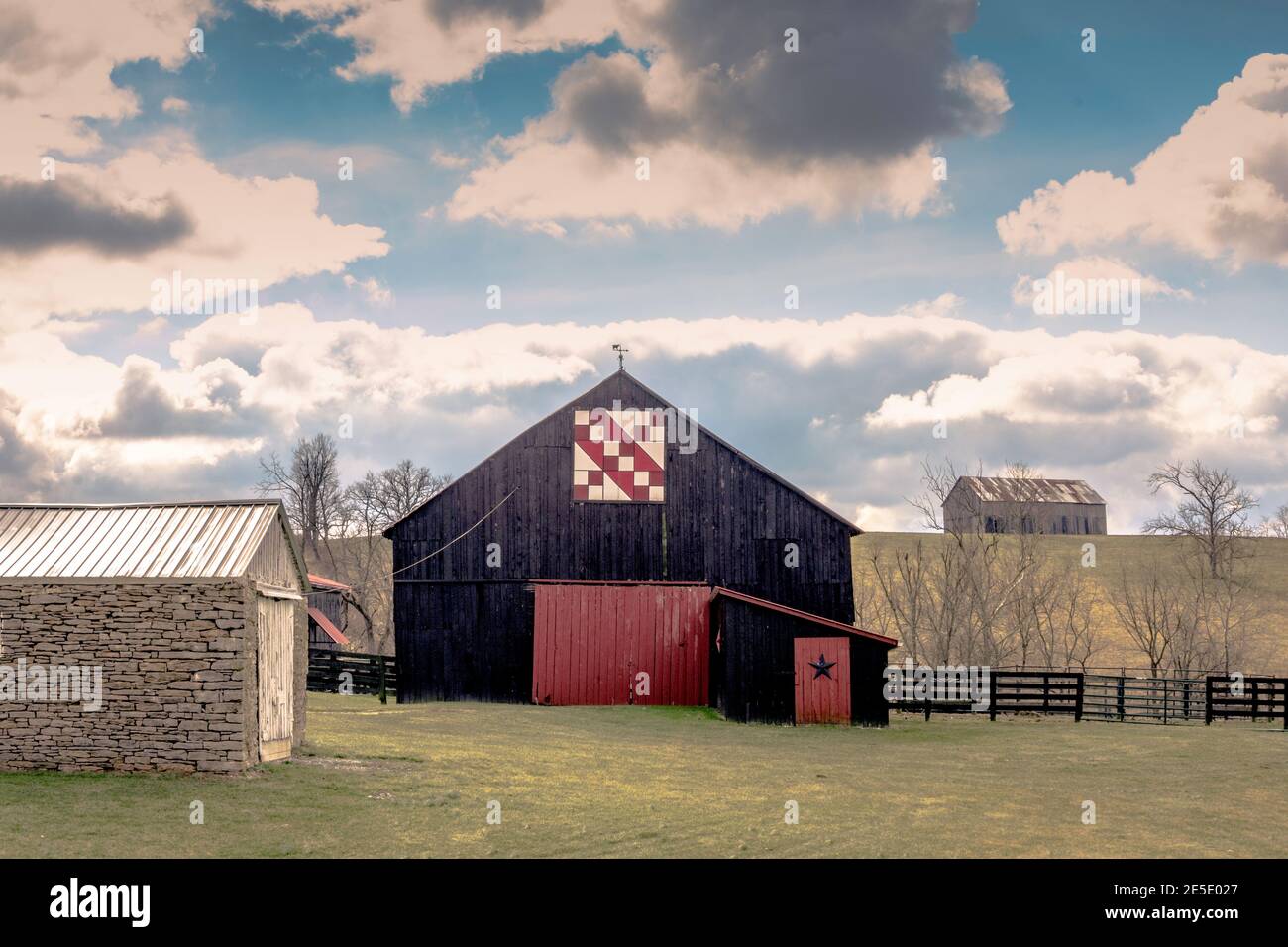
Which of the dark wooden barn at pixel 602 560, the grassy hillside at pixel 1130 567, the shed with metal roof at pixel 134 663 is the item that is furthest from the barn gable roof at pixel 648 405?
the grassy hillside at pixel 1130 567

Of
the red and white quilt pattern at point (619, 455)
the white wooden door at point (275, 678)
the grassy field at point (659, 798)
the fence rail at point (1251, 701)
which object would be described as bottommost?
the fence rail at point (1251, 701)

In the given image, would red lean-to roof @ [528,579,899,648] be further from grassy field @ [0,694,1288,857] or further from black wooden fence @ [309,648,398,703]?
black wooden fence @ [309,648,398,703]

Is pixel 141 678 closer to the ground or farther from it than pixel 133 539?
closer to the ground

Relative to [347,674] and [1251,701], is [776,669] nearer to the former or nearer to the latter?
[1251,701]

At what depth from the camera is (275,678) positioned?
17.6 m

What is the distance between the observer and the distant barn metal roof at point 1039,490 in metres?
93.2

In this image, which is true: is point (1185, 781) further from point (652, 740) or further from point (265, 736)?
point (265, 736)

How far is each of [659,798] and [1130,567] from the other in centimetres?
7349

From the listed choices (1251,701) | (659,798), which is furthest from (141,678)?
(1251,701)

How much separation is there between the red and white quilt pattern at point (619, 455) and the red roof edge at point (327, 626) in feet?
69.1

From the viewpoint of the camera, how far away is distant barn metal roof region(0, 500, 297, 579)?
54.0ft

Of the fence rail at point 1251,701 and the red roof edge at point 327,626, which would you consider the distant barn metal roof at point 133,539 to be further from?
the red roof edge at point 327,626

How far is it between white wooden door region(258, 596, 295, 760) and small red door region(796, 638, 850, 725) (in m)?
12.3
